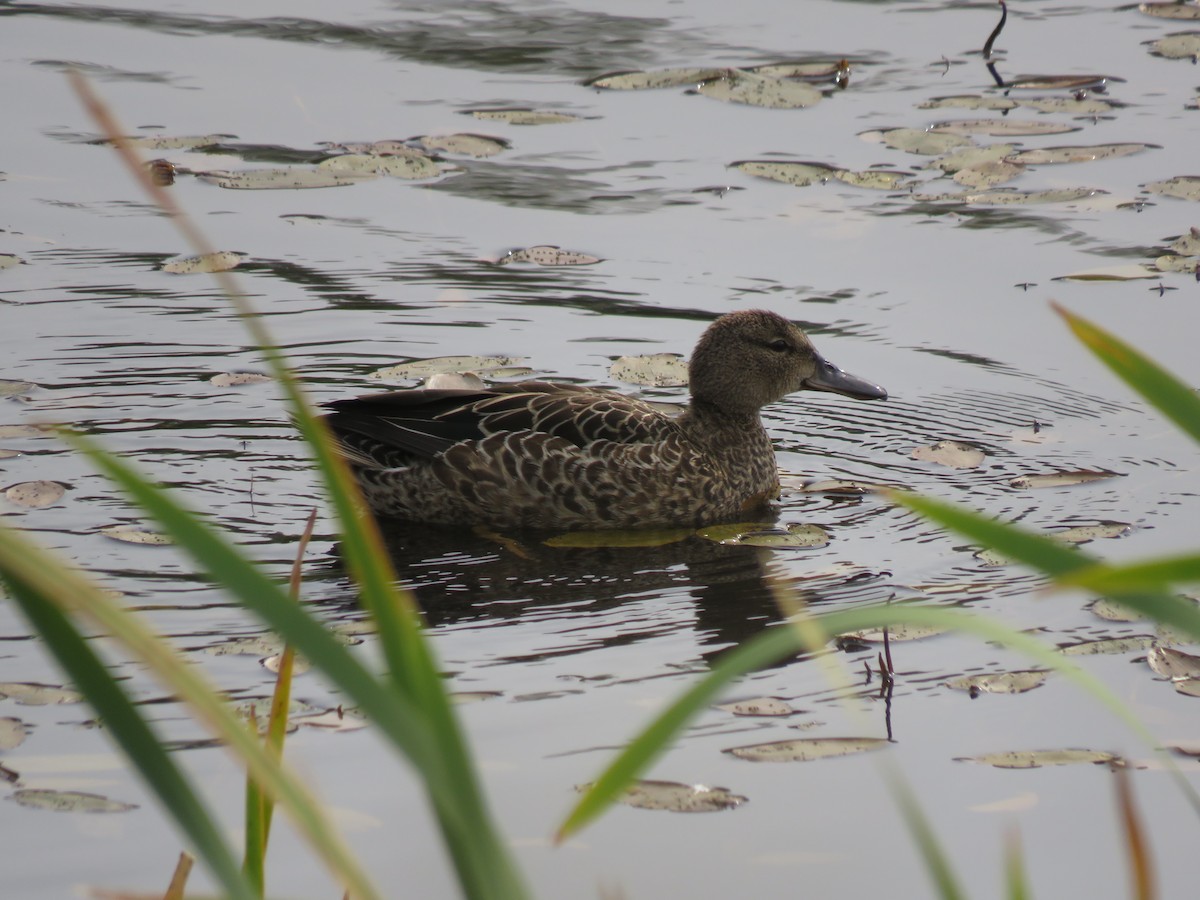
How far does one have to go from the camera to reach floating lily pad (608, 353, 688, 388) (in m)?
8.78

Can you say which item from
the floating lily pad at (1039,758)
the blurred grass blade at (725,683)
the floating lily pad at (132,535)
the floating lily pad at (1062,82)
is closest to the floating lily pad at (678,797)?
the floating lily pad at (1039,758)

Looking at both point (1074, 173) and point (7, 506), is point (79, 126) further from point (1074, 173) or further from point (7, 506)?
point (1074, 173)

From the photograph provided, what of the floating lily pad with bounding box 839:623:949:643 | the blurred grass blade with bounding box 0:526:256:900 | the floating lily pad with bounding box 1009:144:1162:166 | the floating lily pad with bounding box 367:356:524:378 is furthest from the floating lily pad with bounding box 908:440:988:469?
the blurred grass blade with bounding box 0:526:256:900

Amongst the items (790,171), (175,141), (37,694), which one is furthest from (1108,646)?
(175,141)

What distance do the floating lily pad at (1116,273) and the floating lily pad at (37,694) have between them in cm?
636

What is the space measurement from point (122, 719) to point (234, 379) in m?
6.61

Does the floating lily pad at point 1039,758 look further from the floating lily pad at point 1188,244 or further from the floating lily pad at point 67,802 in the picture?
the floating lily pad at point 1188,244

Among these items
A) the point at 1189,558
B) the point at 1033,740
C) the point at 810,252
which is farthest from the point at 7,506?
the point at 1189,558

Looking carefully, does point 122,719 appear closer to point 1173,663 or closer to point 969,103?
point 1173,663

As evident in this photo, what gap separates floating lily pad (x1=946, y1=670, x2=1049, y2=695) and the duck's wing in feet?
8.07

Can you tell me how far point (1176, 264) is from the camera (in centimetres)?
961

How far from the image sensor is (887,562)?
688 cm

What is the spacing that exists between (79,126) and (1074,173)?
685 cm

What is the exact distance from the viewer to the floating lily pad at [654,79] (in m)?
12.3
